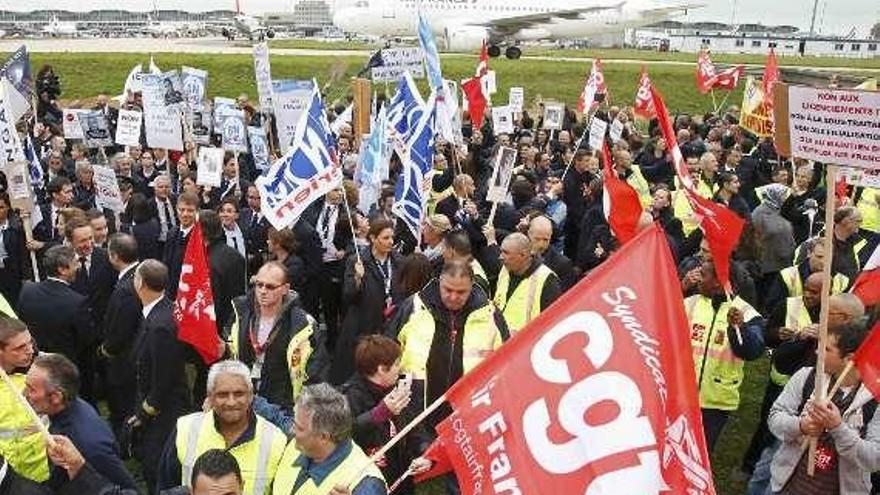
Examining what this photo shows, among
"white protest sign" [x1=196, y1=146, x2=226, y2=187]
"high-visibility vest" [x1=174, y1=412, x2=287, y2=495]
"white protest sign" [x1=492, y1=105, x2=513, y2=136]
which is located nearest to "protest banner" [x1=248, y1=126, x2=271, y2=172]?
"white protest sign" [x1=196, y1=146, x2=226, y2=187]

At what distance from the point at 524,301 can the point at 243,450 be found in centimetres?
275

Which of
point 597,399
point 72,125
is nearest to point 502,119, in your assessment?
point 72,125

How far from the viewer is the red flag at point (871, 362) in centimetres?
419

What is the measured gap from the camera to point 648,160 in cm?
1507

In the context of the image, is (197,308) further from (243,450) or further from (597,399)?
(597,399)

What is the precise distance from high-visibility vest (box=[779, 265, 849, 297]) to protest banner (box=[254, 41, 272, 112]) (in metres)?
8.30

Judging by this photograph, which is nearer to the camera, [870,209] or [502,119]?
[870,209]

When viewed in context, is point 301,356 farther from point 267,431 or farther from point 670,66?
point 670,66

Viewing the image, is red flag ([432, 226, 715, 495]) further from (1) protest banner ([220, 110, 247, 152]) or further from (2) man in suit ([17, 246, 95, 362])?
(1) protest banner ([220, 110, 247, 152])

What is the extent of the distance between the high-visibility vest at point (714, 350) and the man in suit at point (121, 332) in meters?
3.96

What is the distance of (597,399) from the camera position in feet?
10.9

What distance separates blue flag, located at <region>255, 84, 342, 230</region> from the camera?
23.9 feet

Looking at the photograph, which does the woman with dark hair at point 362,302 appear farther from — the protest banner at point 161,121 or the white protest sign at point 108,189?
the protest banner at point 161,121

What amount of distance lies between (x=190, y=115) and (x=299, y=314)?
1007 centimetres
